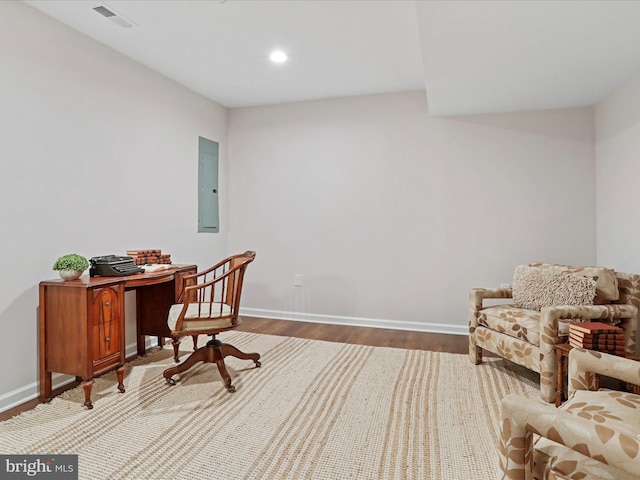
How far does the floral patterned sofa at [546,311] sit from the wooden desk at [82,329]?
2.57m

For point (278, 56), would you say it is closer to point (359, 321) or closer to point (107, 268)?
point (107, 268)

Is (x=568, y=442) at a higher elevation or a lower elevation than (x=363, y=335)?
higher

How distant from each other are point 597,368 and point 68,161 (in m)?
3.32

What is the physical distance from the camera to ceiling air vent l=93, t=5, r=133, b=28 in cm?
244

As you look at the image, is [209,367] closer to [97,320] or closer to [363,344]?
[97,320]

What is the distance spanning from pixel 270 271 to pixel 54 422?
105 inches

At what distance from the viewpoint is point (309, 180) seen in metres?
4.30

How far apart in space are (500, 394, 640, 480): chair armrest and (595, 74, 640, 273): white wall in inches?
98.7

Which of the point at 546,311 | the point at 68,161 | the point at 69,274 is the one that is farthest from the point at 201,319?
the point at 546,311

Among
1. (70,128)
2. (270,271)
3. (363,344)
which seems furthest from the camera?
(270,271)

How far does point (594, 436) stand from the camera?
92 cm

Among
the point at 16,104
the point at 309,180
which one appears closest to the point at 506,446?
the point at 16,104

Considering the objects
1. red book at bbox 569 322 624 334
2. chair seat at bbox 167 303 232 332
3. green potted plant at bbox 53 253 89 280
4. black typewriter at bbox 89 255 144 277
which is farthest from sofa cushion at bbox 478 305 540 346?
green potted plant at bbox 53 253 89 280

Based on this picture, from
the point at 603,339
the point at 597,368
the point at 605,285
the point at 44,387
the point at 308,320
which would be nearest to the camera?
the point at 597,368
